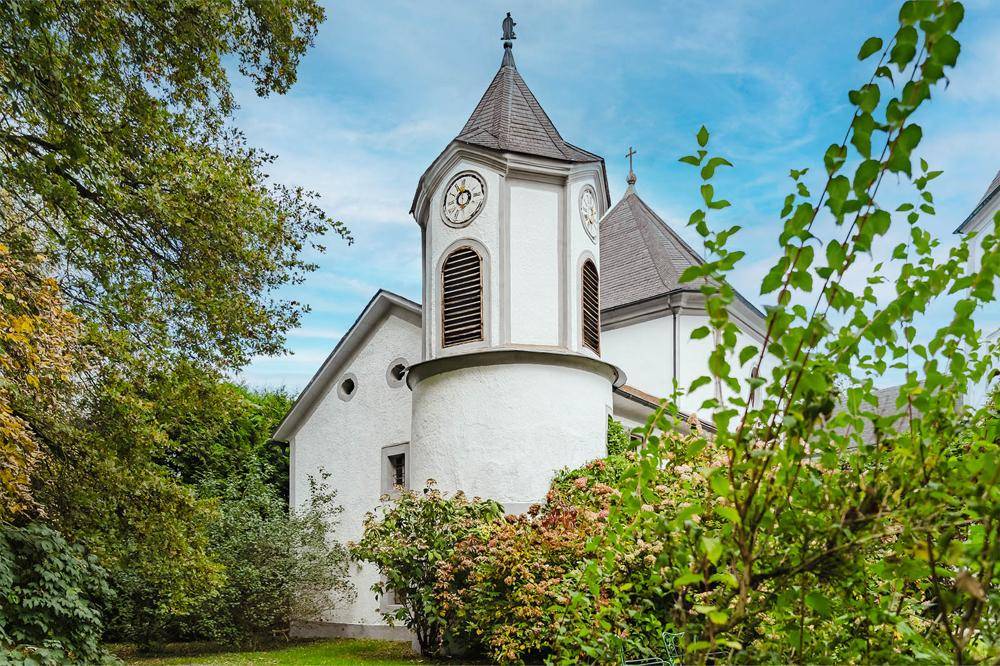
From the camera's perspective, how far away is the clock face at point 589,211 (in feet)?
51.5

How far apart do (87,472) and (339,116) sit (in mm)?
5014

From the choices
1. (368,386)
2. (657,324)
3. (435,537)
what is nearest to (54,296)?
(435,537)

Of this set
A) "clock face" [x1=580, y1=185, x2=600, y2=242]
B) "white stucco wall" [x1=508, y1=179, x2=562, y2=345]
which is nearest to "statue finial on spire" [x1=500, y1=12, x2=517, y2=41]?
"clock face" [x1=580, y1=185, x2=600, y2=242]

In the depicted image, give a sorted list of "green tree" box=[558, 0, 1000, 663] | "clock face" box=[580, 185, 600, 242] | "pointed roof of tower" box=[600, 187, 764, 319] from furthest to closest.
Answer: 1. "pointed roof of tower" box=[600, 187, 764, 319]
2. "clock face" box=[580, 185, 600, 242]
3. "green tree" box=[558, 0, 1000, 663]

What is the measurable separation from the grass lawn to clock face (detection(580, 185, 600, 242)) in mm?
7814

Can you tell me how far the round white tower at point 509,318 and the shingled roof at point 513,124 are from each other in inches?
1.8

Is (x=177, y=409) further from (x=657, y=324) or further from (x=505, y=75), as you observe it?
(x=657, y=324)

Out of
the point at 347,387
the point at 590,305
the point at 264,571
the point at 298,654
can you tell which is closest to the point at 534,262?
the point at 590,305

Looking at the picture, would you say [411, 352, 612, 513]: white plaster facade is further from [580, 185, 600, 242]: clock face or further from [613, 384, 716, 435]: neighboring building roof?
[580, 185, 600, 242]: clock face

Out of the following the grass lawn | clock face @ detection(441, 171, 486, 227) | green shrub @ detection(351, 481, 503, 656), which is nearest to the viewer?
green shrub @ detection(351, 481, 503, 656)

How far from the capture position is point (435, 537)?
13.0m

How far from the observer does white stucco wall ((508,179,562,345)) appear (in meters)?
14.7

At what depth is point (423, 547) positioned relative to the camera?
1300cm

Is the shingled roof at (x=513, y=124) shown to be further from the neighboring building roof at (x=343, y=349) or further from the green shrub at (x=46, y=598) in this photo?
the green shrub at (x=46, y=598)
